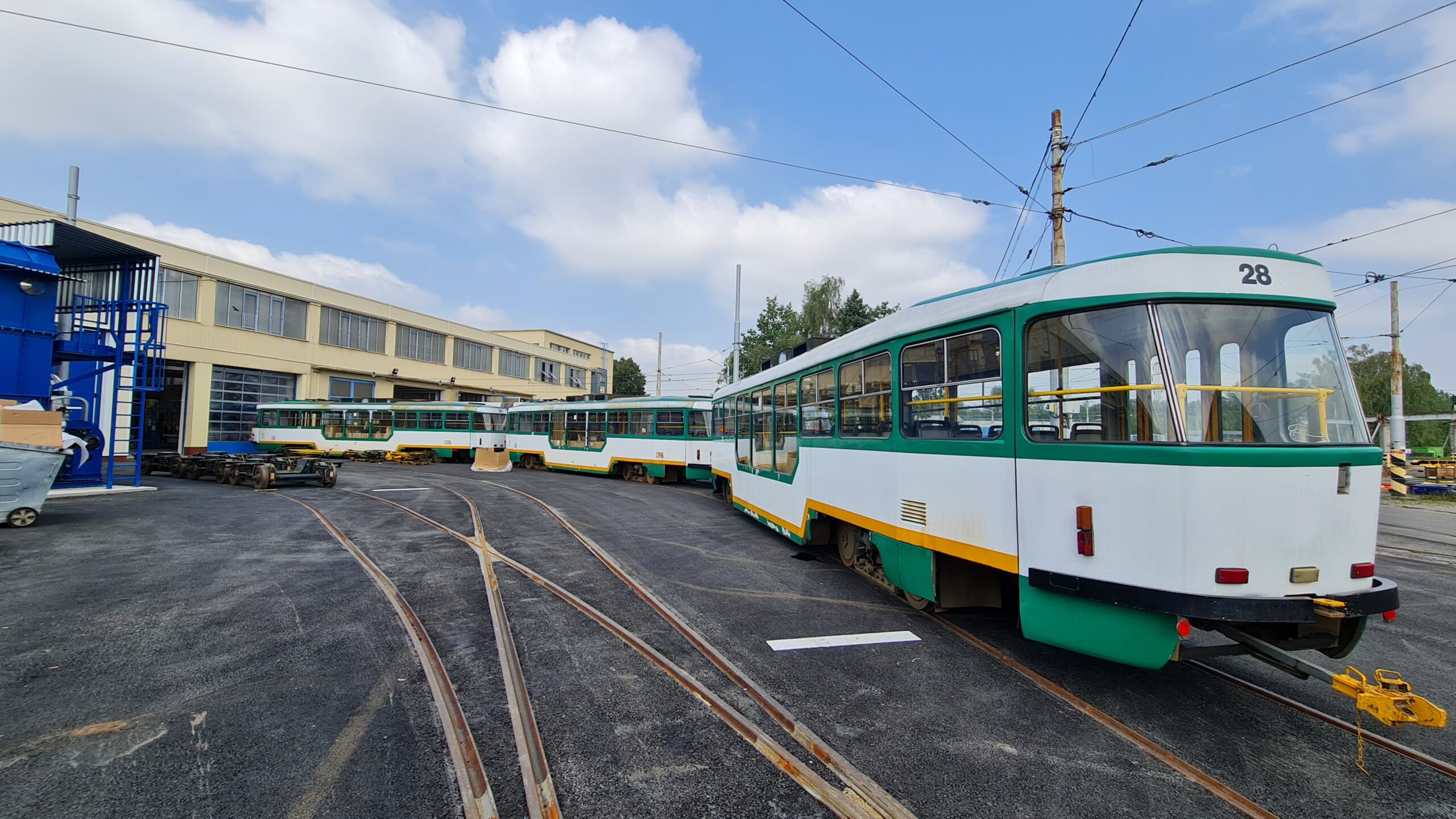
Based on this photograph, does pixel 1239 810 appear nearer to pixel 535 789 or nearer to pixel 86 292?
pixel 535 789

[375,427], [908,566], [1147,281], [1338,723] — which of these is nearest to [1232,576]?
→ [1338,723]

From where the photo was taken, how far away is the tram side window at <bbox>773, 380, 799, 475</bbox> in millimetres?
8242

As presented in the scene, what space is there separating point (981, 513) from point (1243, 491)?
153cm

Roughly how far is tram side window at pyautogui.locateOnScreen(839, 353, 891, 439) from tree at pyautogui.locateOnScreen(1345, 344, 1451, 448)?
150ft

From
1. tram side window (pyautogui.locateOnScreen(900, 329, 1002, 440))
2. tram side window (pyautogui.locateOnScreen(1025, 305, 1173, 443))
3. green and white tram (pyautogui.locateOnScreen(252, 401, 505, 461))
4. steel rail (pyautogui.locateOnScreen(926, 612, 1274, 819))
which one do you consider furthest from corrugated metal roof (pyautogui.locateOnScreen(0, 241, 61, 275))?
steel rail (pyautogui.locateOnScreen(926, 612, 1274, 819))

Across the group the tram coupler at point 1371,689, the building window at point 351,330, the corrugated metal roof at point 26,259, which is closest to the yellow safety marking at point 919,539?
the tram coupler at point 1371,689

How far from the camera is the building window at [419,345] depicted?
39.2 metres

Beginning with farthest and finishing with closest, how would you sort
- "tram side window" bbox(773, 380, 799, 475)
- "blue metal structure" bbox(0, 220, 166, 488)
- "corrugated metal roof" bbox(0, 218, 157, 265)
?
"blue metal structure" bbox(0, 220, 166, 488) → "corrugated metal roof" bbox(0, 218, 157, 265) → "tram side window" bbox(773, 380, 799, 475)

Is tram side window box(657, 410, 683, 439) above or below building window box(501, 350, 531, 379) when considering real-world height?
below

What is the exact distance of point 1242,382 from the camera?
3588mm

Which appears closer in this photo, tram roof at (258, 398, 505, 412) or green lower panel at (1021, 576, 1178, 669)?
green lower panel at (1021, 576, 1178, 669)

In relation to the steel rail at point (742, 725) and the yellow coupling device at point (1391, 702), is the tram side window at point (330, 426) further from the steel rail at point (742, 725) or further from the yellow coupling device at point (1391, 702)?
the yellow coupling device at point (1391, 702)

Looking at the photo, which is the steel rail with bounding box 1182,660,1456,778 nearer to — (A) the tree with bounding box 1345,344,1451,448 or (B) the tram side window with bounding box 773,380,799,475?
(B) the tram side window with bounding box 773,380,799,475

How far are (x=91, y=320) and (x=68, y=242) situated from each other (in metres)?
2.52
